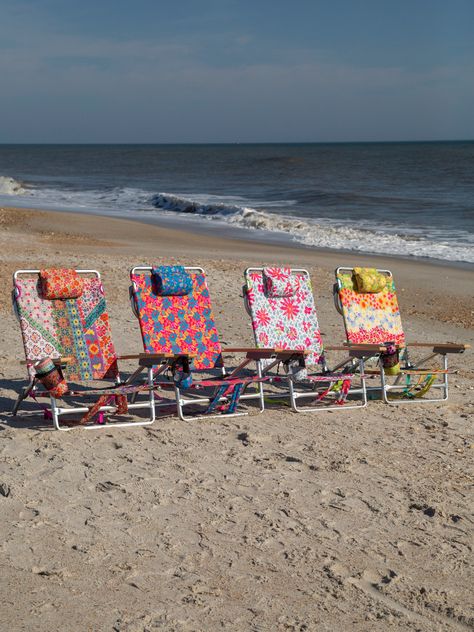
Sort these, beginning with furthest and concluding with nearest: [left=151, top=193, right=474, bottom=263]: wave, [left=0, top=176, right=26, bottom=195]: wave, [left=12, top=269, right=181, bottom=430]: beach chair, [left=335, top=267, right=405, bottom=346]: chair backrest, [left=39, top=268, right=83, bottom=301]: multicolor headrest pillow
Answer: [left=0, top=176, right=26, bottom=195]: wave → [left=151, top=193, right=474, bottom=263]: wave → [left=335, top=267, right=405, bottom=346]: chair backrest → [left=39, top=268, right=83, bottom=301]: multicolor headrest pillow → [left=12, top=269, right=181, bottom=430]: beach chair

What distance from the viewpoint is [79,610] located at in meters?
3.32

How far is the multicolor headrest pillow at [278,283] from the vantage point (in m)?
6.30

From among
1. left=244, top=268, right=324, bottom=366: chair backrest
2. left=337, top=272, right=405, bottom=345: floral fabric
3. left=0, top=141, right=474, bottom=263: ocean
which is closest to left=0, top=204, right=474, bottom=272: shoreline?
left=0, top=141, right=474, bottom=263: ocean

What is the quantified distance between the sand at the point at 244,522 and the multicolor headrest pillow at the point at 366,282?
0.94 m

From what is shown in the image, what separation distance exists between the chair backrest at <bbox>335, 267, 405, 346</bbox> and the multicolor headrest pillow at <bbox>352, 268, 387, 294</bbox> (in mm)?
23

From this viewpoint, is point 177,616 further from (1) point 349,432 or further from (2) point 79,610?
(1) point 349,432

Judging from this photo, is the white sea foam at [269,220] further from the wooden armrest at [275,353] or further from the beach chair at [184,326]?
the wooden armrest at [275,353]

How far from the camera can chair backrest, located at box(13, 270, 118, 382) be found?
575 centimetres

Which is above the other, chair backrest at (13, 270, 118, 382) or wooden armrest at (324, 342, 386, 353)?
chair backrest at (13, 270, 118, 382)

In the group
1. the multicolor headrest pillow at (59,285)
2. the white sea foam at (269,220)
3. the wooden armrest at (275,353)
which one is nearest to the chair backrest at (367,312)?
the wooden armrest at (275,353)

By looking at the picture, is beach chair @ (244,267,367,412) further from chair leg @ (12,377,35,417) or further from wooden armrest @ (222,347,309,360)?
chair leg @ (12,377,35,417)

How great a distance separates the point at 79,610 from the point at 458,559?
1.59m

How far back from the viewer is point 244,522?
411 cm

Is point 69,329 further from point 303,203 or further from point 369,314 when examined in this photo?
→ point 303,203
